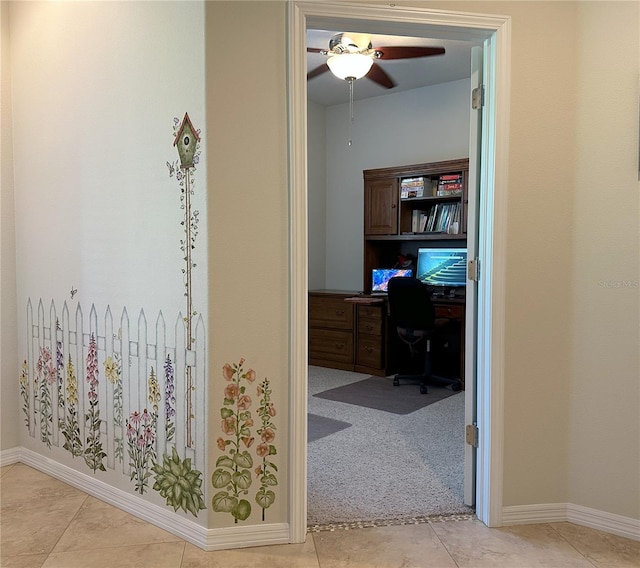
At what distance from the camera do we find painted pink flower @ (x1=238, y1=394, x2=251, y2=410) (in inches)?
84.1

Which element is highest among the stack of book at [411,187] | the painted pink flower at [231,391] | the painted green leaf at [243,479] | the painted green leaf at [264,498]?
the stack of book at [411,187]

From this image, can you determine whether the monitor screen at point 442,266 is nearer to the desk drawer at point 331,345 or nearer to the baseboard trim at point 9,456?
the desk drawer at point 331,345

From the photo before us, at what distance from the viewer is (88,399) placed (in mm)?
2619

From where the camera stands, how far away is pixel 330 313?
5.37m

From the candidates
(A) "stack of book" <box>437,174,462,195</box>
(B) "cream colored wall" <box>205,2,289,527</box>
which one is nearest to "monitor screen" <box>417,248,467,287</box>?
(A) "stack of book" <box>437,174,462,195</box>

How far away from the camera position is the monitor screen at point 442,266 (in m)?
4.91

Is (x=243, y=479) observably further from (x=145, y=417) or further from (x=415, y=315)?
(x=415, y=315)

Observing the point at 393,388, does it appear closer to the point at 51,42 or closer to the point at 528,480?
the point at 528,480

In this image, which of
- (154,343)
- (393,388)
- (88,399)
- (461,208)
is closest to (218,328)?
(154,343)

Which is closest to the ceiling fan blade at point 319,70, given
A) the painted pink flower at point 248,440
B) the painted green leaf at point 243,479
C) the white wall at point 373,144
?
the white wall at point 373,144

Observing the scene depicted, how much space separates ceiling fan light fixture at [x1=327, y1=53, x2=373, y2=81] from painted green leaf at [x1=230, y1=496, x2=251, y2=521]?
2777 mm

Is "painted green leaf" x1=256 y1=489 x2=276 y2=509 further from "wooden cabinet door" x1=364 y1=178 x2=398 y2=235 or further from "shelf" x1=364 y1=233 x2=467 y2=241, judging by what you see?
"wooden cabinet door" x1=364 y1=178 x2=398 y2=235

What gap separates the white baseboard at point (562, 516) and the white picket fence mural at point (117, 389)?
1.30 meters

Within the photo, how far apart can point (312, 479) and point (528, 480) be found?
1.04m
